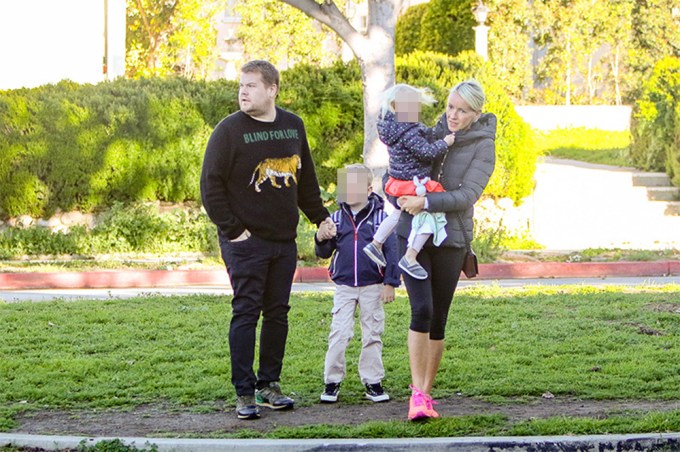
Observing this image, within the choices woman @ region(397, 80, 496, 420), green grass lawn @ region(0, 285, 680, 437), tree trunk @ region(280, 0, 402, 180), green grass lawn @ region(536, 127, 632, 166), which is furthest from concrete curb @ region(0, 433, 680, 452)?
green grass lawn @ region(536, 127, 632, 166)

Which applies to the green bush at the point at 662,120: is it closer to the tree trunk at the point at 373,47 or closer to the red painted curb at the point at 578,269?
the red painted curb at the point at 578,269

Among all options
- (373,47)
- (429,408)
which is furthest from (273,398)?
(373,47)

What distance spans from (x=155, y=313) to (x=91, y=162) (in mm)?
6571

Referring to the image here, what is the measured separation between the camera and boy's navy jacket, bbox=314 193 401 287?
6.53m

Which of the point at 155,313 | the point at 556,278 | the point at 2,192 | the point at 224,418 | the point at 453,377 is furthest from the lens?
the point at 2,192

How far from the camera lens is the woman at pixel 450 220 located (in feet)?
19.7

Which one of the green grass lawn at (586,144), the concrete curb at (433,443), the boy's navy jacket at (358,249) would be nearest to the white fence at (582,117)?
the green grass lawn at (586,144)

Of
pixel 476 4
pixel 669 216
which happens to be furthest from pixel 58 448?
pixel 476 4

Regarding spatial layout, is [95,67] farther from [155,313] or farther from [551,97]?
[551,97]

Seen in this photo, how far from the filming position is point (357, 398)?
662 centimetres

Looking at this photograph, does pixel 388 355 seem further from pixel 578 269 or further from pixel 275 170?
pixel 578 269

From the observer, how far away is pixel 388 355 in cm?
782

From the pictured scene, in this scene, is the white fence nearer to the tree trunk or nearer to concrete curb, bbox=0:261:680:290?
the tree trunk

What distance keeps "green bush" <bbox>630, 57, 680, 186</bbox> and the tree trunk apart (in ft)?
20.9
